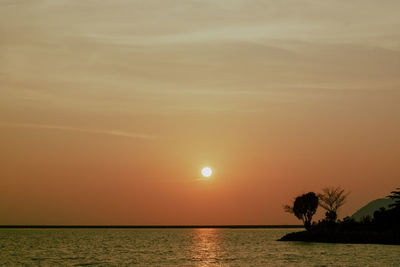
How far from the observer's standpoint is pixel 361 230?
136 metres

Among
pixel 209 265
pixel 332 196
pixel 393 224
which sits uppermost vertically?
pixel 332 196

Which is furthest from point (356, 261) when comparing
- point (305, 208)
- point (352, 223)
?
point (305, 208)

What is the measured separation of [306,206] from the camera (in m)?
162

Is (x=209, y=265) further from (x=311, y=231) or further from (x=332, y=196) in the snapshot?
(x=332, y=196)

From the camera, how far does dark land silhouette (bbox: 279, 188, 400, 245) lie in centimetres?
12432

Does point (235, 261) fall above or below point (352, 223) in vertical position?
below

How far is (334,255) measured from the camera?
98.4 meters

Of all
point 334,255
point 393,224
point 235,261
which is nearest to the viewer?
point 235,261

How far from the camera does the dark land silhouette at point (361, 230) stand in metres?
124

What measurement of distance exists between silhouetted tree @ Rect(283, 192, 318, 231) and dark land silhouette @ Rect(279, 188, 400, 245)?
19.5 ft

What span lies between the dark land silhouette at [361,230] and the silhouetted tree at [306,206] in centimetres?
595

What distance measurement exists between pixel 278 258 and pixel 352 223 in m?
55.7

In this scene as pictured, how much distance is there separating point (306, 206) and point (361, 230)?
27.5m

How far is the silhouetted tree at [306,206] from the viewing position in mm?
162250
